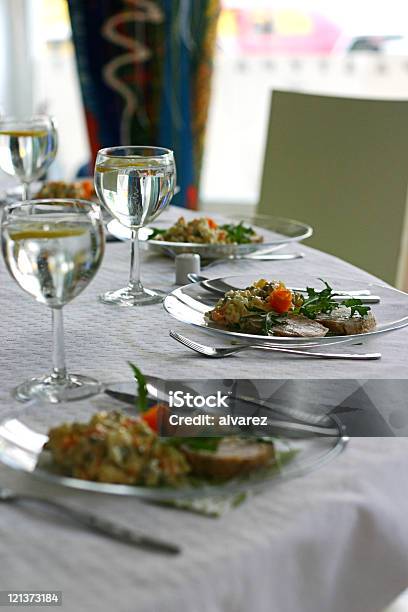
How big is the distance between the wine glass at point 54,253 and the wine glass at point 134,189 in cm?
30

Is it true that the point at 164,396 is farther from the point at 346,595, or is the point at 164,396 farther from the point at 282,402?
the point at 346,595

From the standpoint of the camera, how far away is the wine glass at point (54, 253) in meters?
0.72

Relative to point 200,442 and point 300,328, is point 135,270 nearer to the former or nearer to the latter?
point 300,328

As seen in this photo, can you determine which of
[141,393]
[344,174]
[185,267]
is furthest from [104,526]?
[344,174]

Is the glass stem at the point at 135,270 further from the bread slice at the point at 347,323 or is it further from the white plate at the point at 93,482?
the white plate at the point at 93,482

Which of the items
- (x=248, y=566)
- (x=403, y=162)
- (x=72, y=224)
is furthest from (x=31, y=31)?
(x=248, y=566)

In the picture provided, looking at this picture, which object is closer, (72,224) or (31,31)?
(72,224)

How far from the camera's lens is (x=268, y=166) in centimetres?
219

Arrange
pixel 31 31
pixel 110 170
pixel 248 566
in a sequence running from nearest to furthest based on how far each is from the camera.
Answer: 1. pixel 248 566
2. pixel 110 170
3. pixel 31 31

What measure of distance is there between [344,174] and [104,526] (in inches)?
62.5

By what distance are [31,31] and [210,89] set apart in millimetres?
1539

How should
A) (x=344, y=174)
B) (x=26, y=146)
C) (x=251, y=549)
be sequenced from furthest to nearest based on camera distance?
(x=344, y=174) → (x=26, y=146) → (x=251, y=549)

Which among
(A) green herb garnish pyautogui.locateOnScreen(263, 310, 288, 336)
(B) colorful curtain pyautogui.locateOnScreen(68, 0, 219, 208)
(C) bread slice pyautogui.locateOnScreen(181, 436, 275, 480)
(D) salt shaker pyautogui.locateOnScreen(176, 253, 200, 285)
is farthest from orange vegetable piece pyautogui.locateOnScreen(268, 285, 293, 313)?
(B) colorful curtain pyautogui.locateOnScreen(68, 0, 219, 208)

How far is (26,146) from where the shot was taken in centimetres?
139
